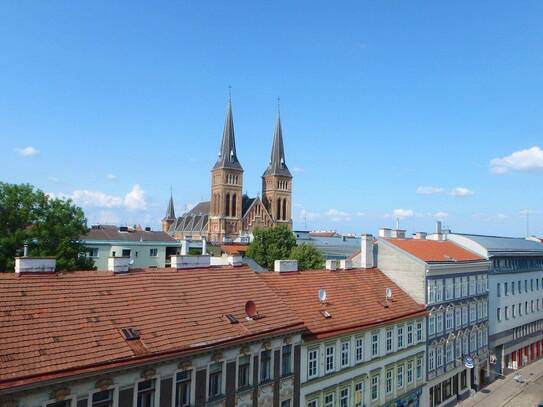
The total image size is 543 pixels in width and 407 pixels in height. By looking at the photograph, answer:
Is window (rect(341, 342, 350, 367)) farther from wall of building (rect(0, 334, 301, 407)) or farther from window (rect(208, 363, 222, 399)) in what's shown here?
window (rect(208, 363, 222, 399))

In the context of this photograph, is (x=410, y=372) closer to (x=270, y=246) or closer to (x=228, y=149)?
(x=270, y=246)

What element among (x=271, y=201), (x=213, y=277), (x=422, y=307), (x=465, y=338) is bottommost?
(x=465, y=338)

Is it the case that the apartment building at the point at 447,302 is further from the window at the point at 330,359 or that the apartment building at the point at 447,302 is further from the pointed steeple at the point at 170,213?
the pointed steeple at the point at 170,213

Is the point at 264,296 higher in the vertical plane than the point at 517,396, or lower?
higher

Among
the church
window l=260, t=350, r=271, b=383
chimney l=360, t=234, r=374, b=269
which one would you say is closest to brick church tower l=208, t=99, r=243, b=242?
the church

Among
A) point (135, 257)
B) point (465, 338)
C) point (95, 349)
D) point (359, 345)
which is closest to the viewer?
point (95, 349)

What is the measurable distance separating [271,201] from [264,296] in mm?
130903

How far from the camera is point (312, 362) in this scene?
25969mm

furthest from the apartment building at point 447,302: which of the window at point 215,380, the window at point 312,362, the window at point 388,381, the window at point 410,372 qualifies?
the window at point 215,380

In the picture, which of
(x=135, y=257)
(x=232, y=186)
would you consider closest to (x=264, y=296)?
(x=135, y=257)

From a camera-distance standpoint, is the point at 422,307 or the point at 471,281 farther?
the point at 471,281

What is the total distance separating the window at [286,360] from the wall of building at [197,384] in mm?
152

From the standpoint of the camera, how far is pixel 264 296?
25.5m

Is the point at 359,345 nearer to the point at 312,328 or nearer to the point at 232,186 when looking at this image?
the point at 312,328
